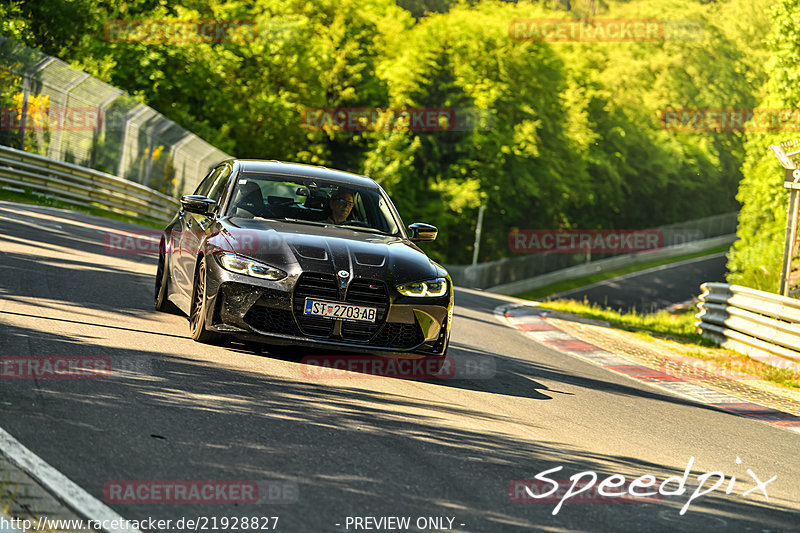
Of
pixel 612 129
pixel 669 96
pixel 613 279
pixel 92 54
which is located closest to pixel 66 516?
pixel 92 54

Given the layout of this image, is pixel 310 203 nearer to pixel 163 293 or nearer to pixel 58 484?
pixel 163 293

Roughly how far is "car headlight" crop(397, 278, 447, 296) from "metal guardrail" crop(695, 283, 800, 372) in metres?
6.97

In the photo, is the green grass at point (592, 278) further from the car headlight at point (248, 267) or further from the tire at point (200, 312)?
the car headlight at point (248, 267)

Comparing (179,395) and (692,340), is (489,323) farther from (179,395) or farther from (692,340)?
(179,395)

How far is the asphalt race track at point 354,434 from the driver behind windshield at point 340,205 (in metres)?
1.41

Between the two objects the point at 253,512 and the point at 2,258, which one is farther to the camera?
the point at 2,258

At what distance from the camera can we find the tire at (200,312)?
8602 millimetres

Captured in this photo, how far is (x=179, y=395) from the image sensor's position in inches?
272

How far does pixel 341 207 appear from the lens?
32.0ft

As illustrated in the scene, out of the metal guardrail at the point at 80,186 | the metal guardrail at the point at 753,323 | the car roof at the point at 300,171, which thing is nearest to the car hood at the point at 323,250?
the car roof at the point at 300,171

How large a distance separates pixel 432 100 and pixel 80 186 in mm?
33841

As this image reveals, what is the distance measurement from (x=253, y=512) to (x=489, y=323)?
11.5 meters

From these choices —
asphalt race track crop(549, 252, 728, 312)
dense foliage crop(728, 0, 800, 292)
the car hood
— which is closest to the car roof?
the car hood

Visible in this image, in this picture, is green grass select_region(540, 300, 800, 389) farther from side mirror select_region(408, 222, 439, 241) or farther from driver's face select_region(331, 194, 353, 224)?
driver's face select_region(331, 194, 353, 224)
